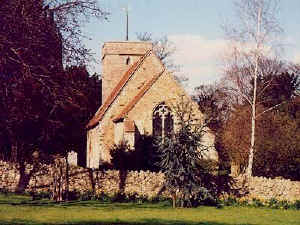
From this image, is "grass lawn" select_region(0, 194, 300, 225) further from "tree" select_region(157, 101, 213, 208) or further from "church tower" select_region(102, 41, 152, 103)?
"church tower" select_region(102, 41, 152, 103)

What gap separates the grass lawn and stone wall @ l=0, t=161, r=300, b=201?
2.31 metres

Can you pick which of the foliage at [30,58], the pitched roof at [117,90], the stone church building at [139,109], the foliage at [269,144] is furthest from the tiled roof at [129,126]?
the foliage at [30,58]

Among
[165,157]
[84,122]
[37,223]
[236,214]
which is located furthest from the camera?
[84,122]

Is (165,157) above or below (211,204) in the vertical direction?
above

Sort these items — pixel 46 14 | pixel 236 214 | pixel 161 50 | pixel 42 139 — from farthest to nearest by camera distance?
pixel 161 50, pixel 42 139, pixel 236 214, pixel 46 14

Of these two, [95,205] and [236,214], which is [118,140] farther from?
[236,214]

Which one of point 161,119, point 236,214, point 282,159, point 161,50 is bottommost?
point 236,214

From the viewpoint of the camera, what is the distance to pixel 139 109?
107ft

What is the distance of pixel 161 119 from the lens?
33.3 m

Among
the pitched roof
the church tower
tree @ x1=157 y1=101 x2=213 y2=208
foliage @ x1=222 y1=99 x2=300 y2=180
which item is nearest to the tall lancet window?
the pitched roof

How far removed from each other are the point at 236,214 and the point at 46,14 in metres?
10.4

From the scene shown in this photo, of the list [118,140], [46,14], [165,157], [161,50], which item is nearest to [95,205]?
[165,157]

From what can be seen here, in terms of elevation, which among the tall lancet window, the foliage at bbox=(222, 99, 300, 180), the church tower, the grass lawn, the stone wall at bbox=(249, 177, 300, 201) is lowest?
the grass lawn

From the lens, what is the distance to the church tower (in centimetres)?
4238
